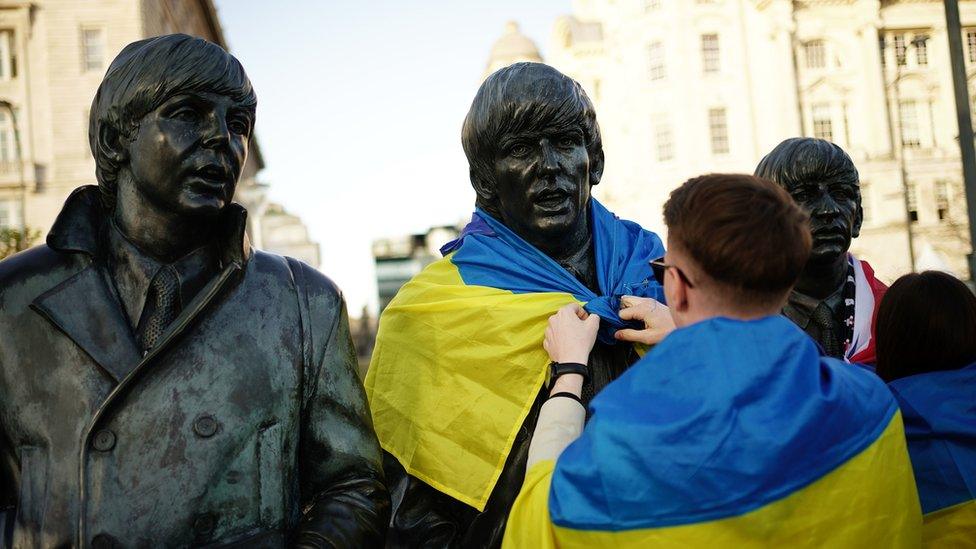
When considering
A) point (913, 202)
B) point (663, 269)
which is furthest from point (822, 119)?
point (663, 269)

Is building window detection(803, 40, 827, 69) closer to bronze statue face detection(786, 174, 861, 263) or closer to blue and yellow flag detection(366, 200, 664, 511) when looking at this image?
bronze statue face detection(786, 174, 861, 263)

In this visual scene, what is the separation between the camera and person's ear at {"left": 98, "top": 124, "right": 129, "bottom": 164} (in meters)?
2.38

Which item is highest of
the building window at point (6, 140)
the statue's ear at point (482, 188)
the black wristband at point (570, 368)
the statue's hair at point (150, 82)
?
the building window at point (6, 140)

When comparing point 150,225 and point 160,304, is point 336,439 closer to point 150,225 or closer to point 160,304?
point 160,304

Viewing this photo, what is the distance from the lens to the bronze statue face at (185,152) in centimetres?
231

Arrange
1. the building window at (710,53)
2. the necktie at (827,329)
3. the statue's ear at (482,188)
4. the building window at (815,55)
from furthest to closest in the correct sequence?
the building window at (710,53)
the building window at (815,55)
the necktie at (827,329)
the statue's ear at (482,188)

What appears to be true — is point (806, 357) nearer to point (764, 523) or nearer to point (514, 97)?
point (764, 523)

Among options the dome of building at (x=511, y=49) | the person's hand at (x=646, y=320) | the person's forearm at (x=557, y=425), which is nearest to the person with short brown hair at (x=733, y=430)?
the person's forearm at (x=557, y=425)

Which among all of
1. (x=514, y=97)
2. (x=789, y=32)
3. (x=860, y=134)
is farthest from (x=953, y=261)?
(x=514, y=97)

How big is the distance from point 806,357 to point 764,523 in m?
0.34

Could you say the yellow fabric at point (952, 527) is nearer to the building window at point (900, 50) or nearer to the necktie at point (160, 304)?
the necktie at point (160, 304)

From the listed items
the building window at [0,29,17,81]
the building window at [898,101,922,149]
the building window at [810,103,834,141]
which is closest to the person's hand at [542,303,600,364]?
the building window at [0,29,17,81]

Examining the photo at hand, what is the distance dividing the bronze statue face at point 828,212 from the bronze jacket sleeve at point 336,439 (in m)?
1.85

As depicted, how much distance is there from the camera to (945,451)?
9.37ft
